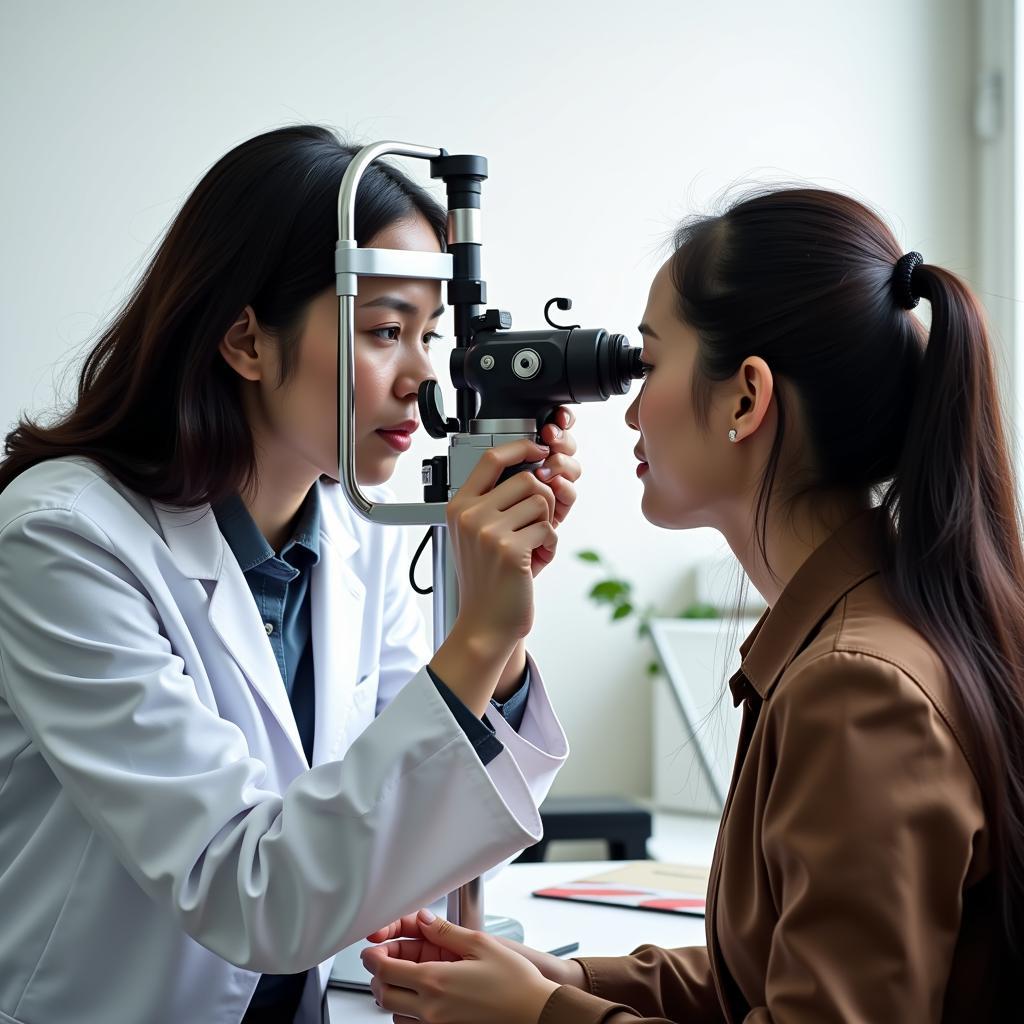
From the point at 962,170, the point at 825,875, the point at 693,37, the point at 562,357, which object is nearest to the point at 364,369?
the point at 562,357

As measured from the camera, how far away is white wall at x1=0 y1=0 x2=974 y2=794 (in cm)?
230

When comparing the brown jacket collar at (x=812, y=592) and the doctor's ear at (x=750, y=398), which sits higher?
the doctor's ear at (x=750, y=398)

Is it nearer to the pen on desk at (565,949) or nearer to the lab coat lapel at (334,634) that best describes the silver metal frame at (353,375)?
the pen on desk at (565,949)

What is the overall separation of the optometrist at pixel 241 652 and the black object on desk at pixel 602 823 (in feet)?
2.38

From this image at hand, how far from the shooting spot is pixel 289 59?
2.54 metres

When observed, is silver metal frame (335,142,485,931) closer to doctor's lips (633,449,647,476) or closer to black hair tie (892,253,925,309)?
doctor's lips (633,449,647,476)

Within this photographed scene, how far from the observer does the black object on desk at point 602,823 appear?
208 centimetres

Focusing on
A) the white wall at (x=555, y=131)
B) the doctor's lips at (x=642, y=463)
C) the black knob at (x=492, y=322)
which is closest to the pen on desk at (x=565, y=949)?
the doctor's lips at (x=642, y=463)

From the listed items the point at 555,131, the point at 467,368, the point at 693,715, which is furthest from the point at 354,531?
the point at 555,131

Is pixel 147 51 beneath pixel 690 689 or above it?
above

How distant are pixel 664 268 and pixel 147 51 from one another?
5.44 ft

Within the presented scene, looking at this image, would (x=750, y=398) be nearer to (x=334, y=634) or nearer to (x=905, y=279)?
(x=905, y=279)

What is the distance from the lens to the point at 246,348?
1.31 meters

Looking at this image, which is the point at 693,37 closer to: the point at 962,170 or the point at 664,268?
the point at 962,170
